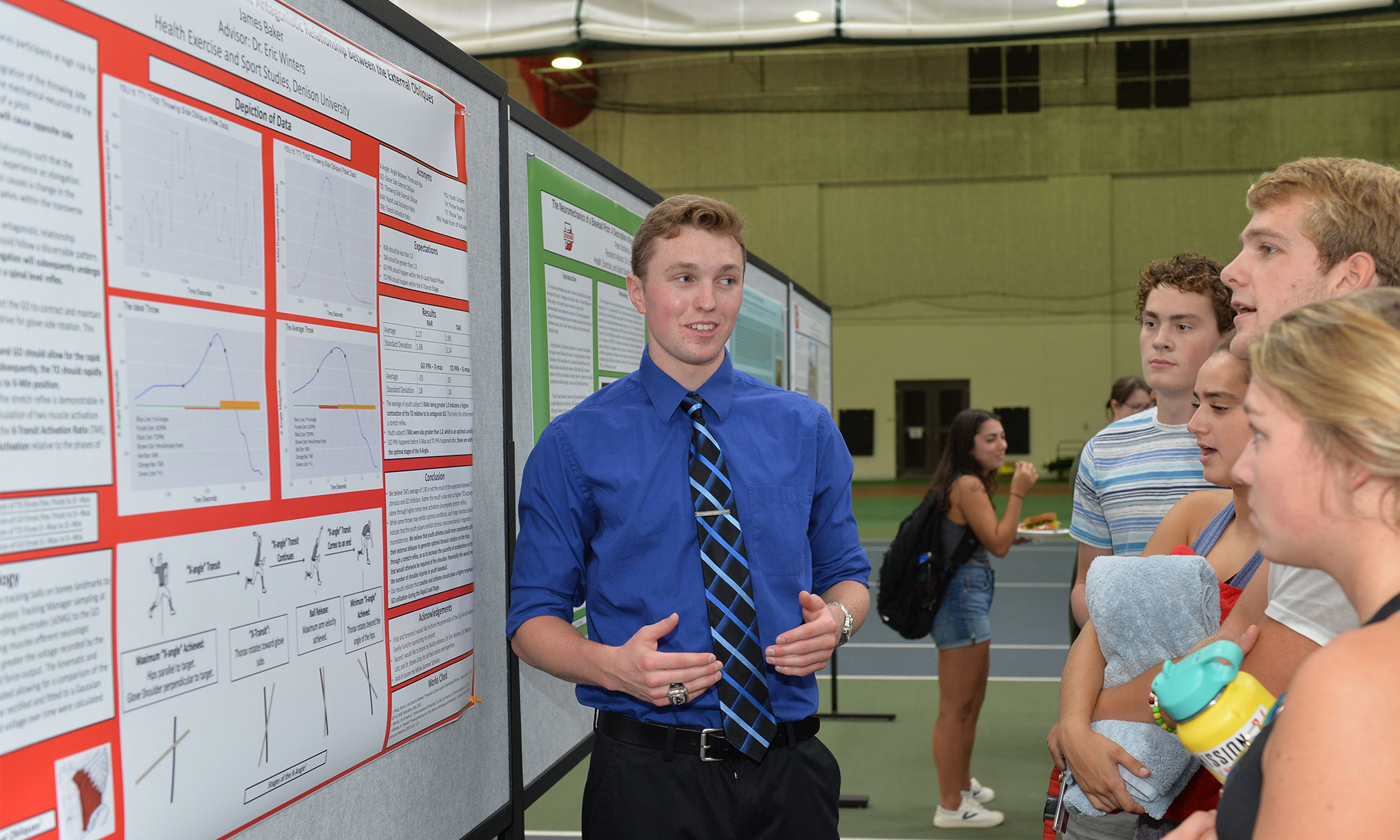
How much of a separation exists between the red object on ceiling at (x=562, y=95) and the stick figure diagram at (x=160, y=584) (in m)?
17.9

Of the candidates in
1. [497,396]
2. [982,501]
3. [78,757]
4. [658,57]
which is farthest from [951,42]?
[658,57]

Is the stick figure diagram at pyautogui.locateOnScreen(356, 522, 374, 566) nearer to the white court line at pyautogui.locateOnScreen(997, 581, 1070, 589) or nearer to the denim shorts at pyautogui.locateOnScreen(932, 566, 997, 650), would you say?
the denim shorts at pyautogui.locateOnScreen(932, 566, 997, 650)

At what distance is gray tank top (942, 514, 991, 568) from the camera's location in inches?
177

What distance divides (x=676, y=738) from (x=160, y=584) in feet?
3.21

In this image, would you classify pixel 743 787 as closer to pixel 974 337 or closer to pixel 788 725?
pixel 788 725

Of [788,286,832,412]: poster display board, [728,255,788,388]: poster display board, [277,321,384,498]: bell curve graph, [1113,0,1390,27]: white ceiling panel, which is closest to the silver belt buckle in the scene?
[277,321,384,498]: bell curve graph

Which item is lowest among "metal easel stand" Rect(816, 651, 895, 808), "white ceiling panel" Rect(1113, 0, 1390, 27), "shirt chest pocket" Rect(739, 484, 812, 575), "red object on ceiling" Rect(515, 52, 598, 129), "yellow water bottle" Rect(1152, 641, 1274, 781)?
"metal easel stand" Rect(816, 651, 895, 808)

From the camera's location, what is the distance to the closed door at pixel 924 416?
21.0m

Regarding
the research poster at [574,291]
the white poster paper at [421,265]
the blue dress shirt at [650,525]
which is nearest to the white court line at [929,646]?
the research poster at [574,291]

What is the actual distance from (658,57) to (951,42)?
651 inches

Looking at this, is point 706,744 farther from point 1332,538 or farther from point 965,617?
point 965,617

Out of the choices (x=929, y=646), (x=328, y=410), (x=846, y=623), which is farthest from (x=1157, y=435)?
(x=929, y=646)

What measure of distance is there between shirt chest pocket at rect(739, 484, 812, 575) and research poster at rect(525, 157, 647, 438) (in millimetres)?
582

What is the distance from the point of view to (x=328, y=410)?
4.77 ft
